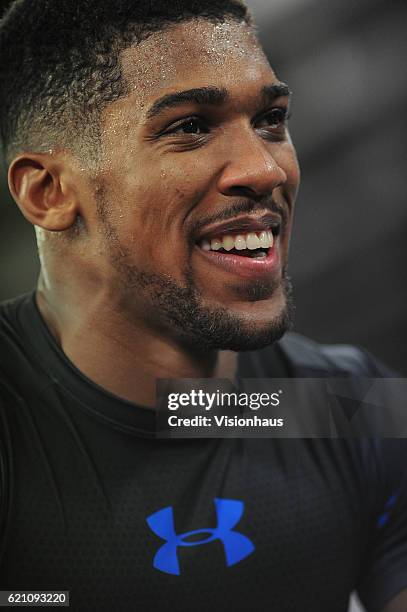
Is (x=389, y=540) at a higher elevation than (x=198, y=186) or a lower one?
lower

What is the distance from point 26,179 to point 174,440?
437 mm

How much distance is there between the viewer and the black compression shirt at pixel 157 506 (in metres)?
0.92

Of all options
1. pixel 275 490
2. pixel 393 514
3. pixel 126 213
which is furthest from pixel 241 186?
pixel 393 514

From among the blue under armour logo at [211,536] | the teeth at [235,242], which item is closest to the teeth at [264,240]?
the teeth at [235,242]

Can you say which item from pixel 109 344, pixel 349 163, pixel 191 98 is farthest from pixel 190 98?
pixel 349 163

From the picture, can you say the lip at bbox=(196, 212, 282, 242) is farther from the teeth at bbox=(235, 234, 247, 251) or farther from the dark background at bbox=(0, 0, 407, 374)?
the dark background at bbox=(0, 0, 407, 374)

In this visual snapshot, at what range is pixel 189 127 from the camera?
36.4 inches

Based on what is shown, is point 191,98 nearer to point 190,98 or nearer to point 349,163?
point 190,98

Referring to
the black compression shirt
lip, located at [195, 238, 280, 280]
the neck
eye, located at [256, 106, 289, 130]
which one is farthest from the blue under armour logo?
eye, located at [256, 106, 289, 130]

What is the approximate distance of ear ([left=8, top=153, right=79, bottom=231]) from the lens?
97 cm

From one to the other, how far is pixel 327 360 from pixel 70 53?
65cm

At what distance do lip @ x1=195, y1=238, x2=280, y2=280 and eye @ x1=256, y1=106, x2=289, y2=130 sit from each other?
189 mm

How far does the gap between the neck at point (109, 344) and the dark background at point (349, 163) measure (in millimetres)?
427

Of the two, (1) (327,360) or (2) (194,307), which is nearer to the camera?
(2) (194,307)
